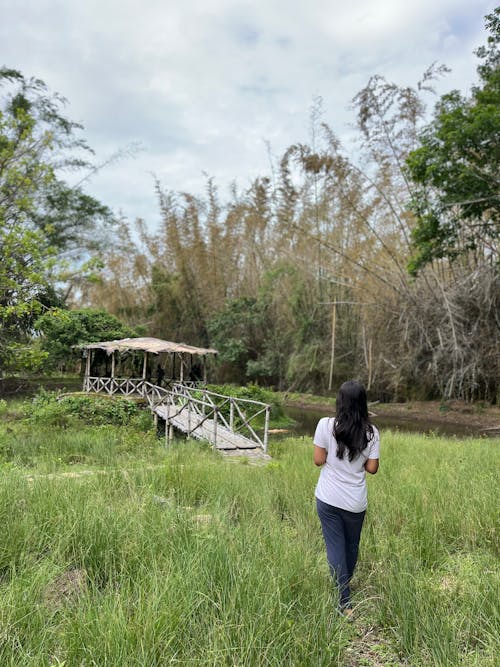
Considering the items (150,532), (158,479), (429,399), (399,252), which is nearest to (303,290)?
(399,252)

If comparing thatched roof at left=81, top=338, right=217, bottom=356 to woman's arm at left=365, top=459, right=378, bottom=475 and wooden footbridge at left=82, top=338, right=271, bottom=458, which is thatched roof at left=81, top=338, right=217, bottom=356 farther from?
woman's arm at left=365, top=459, right=378, bottom=475

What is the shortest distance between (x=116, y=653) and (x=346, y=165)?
1575 cm

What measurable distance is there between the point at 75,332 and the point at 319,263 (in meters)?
9.91

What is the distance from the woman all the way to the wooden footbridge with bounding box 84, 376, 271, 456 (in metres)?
5.05

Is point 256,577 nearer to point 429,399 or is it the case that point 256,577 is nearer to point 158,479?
point 158,479

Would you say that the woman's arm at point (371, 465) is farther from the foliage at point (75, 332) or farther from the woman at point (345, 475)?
the foliage at point (75, 332)

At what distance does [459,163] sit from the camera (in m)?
10.7

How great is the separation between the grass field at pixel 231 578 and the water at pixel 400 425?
27.2 feet

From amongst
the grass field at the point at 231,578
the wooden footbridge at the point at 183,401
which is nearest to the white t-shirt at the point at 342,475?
the grass field at the point at 231,578

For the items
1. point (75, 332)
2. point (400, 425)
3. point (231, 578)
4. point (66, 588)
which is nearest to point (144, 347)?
point (75, 332)

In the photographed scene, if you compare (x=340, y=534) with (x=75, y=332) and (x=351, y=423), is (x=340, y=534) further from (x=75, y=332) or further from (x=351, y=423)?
(x=75, y=332)

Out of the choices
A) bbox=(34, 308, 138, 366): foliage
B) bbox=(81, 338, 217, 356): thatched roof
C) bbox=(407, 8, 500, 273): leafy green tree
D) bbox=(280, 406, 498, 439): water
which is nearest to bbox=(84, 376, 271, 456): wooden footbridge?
bbox=(81, 338, 217, 356): thatched roof

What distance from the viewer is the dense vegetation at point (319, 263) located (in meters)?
9.56

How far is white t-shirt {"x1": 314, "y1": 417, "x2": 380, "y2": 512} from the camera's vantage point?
251 centimetres
